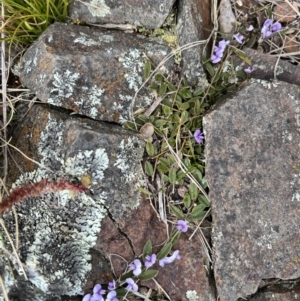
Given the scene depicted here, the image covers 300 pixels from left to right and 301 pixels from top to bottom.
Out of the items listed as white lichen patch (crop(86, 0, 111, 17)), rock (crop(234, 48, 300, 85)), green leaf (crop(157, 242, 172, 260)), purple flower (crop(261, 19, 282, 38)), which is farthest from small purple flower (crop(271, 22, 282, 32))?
green leaf (crop(157, 242, 172, 260))

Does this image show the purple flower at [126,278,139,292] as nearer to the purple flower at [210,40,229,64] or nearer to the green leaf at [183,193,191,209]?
the green leaf at [183,193,191,209]

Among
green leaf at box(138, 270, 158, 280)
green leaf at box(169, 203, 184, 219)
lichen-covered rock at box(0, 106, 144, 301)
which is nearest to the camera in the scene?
lichen-covered rock at box(0, 106, 144, 301)

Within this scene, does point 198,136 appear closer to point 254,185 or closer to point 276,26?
point 254,185

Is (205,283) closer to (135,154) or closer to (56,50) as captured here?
(135,154)

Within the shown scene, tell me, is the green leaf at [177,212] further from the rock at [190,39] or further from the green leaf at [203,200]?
the rock at [190,39]

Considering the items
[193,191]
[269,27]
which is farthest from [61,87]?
[269,27]

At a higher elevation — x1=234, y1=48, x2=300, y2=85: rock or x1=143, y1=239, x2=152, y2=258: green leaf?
x1=234, y1=48, x2=300, y2=85: rock
